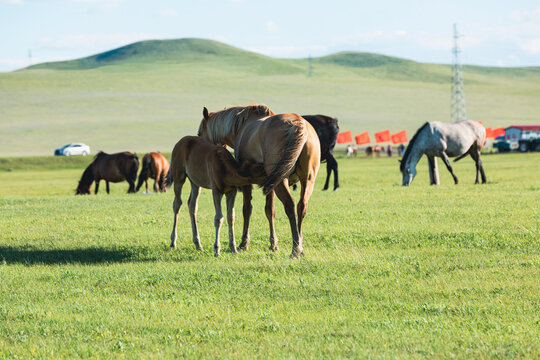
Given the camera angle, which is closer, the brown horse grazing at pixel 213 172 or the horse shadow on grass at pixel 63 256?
the brown horse grazing at pixel 213 172

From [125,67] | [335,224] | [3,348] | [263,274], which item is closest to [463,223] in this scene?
[335,224]

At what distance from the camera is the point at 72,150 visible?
73188 millimetres

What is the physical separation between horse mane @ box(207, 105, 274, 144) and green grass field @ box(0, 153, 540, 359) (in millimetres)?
1989

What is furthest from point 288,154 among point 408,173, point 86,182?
point 86,182

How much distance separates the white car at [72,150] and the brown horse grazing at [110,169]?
44.3m

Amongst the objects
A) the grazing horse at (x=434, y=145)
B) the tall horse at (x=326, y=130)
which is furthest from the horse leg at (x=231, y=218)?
the grazing horse at (x=434, y=145)

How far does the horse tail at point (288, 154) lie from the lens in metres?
9.65

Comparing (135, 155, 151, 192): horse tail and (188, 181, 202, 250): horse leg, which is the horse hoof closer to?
(188, 181, 202, 250): horse leg

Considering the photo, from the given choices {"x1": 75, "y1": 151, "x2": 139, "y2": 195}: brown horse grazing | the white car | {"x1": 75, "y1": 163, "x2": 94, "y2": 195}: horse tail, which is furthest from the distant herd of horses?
the white car

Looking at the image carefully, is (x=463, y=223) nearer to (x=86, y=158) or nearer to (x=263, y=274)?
(x=263, y=274)

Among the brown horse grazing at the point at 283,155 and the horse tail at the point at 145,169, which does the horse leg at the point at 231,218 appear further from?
the horse tail at the point at 145,169

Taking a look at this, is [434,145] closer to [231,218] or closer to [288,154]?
[231,218]

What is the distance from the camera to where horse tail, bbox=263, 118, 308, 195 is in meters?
9.65

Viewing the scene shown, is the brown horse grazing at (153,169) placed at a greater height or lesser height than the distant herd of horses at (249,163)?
lesser
